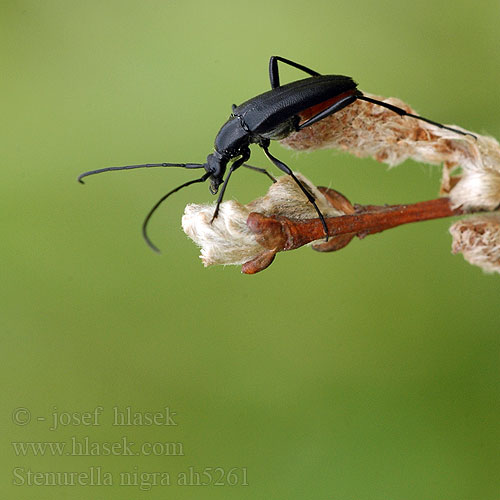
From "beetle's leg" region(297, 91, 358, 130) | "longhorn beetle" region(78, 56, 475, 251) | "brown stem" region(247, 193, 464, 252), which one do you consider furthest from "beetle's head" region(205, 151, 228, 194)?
"brown stem" region(247, 193, 464, 252)

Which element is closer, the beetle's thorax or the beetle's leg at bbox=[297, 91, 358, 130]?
the beetle's leg at bbox=[297, 91, 358, 130]

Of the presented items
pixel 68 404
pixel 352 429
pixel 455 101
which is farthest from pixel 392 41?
pixel 68 404

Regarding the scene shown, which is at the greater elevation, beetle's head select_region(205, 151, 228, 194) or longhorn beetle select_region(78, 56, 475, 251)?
longhorn beetle select_region(78, 56, 475, 251)

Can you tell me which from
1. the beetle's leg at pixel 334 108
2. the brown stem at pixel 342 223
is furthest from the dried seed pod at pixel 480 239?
the beetle's leg at pixel 334 108

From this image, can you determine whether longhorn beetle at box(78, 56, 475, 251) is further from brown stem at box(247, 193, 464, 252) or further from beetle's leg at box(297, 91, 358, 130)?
brown stem at box(247, 193, 464, 252)

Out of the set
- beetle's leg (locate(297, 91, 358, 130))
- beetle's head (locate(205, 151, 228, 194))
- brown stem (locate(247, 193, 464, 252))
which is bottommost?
brown stem (locate(247, 193, 464, 252))

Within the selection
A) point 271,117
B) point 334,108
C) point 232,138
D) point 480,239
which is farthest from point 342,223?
point 232,138

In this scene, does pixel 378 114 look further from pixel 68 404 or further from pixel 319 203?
pixel 68 404

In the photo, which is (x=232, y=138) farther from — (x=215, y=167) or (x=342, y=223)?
(x=342, y=223)
